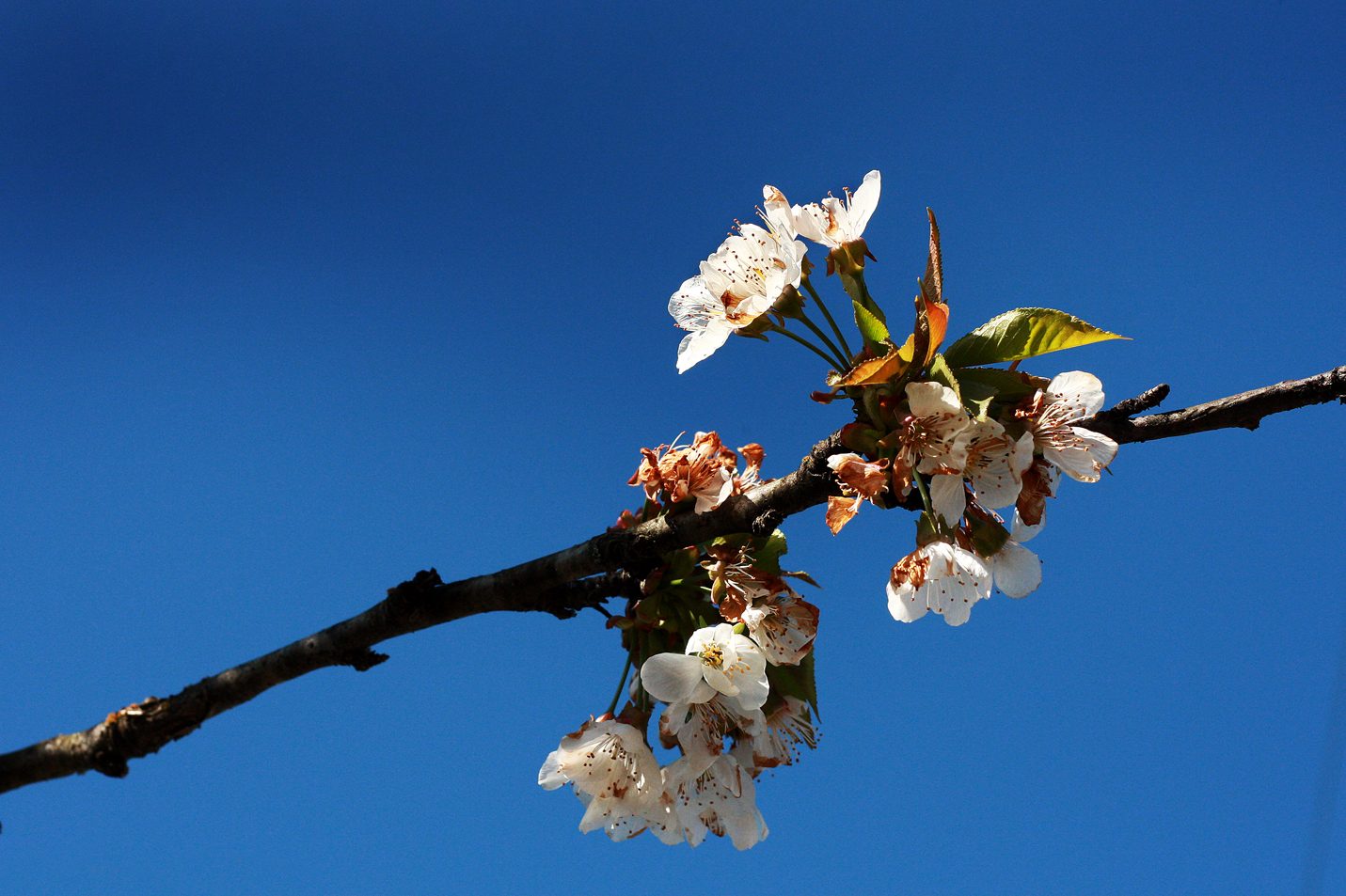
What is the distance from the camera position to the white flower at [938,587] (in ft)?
5.00

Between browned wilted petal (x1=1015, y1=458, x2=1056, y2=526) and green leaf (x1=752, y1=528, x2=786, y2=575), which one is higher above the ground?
green leaf (x1=752, y1=528, x2=786, y2=575)

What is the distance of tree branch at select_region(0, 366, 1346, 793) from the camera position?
5.60ft

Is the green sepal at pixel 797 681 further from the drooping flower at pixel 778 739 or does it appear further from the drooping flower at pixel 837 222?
the drooping flower at pixel 837 222

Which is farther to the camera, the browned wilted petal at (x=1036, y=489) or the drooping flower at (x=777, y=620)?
the drooping flower at (x=777, y=620)

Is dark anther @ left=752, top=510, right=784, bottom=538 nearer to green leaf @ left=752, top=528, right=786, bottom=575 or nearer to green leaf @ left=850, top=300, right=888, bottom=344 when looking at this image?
green leaf @ left=752, top=528, right=786, bottom=575

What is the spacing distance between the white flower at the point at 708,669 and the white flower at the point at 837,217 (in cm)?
86

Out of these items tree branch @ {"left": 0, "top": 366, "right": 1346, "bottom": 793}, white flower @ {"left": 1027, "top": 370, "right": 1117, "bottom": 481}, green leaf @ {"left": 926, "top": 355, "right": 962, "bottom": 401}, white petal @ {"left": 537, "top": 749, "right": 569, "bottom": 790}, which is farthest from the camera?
white petal @ {"left": 537, "top": 749, "right": 569, "bottom": 790}

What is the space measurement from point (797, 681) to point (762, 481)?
0.47 m

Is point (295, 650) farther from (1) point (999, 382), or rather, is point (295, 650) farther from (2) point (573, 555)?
(1) point (999, 382)

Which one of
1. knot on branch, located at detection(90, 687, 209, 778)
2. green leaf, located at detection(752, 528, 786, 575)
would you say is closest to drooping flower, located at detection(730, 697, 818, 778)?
green leaf, located at detection(752, 528, 786, 575)

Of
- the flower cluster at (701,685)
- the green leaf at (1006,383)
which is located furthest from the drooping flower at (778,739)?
the green leaf at (1006,383)

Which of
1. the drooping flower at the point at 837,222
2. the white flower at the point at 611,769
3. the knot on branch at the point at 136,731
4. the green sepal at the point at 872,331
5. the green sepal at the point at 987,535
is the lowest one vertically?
the white flower at the point at 611,769

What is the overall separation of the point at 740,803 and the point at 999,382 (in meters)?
1.08

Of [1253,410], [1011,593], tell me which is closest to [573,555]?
[1011,593]
